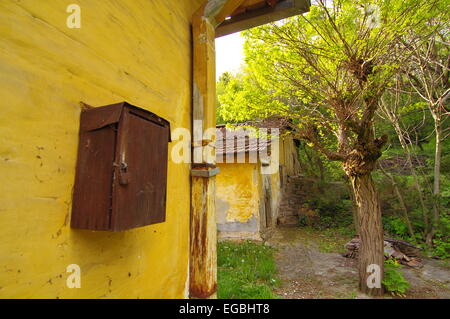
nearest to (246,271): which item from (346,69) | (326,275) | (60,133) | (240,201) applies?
(326,275)

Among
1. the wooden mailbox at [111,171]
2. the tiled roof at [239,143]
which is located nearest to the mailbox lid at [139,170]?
the wooden mailbox at [111,171]

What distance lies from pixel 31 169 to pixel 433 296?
665cm

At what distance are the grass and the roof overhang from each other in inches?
159

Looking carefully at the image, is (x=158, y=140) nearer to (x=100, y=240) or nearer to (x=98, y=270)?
(x=100, y=240)

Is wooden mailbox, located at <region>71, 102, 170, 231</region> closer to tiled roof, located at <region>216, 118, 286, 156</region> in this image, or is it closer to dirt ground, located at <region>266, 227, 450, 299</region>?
dirt ground, located at <region>266, 227, 450, 299</region>

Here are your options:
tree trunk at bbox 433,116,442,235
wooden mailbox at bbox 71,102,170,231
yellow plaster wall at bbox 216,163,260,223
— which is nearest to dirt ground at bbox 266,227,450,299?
yellow plaster wall at bbox 216,163,260,223

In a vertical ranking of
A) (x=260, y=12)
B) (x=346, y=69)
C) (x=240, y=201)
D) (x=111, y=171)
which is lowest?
(x=240, y=201)

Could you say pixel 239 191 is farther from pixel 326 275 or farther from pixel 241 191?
pixel 326 275

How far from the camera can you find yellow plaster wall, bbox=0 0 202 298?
0.71m

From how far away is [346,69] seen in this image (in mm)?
4273

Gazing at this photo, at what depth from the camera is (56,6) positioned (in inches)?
34.1

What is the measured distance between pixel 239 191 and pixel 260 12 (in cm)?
624

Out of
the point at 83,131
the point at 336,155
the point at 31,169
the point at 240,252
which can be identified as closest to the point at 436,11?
the point at 336,155

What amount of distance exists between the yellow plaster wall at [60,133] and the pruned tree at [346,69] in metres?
3.46
